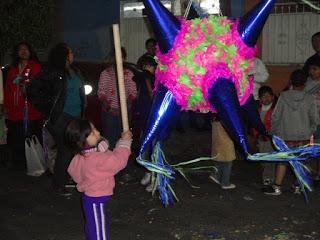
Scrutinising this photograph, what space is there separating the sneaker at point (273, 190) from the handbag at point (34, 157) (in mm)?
2306

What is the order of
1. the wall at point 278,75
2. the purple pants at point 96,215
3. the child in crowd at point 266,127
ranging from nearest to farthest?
1. the purple pants at point 96,215
2. the child in crowd at point 266,127
3. the wall at point 278,75

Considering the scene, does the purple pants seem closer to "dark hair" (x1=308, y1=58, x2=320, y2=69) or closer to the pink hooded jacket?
the pink hooded jacket

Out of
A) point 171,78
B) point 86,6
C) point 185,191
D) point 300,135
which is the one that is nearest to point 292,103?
point 300,135

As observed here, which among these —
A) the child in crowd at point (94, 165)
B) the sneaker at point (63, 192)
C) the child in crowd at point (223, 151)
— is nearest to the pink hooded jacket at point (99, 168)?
the child in crowd at point (94, 165)

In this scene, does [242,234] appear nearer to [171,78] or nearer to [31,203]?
[171,78]

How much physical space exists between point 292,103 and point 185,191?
1250mm

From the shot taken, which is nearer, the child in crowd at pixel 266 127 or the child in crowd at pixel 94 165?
the child in crowd at pixel 94 165

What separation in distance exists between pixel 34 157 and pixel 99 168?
103 inches

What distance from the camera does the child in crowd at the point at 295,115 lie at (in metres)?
4.50

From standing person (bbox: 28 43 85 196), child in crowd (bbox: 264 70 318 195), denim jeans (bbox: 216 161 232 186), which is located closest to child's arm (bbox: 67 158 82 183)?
standing person (bbox: 28 43 85 196)

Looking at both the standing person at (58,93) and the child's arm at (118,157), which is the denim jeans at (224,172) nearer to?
the standing person at (58,93)

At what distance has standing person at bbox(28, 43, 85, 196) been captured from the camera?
183 inches

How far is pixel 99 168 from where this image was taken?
9.69 ft

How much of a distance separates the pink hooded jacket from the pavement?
2.80 ft
